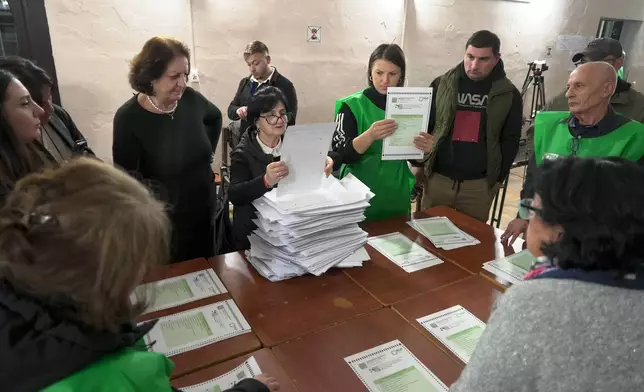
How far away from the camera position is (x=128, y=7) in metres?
3.43

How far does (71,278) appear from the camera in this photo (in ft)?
1.97

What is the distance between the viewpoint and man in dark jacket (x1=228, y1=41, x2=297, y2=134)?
360cm

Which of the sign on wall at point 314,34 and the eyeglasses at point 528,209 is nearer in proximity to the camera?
the eyeglasses at point 528,209

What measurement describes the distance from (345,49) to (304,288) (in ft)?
12.3

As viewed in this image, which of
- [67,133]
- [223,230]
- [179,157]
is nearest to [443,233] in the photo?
[223,230]

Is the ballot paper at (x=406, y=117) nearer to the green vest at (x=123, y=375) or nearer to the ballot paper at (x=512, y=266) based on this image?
the ballot paper at (x=512, y=266)

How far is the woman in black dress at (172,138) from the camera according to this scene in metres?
1.83

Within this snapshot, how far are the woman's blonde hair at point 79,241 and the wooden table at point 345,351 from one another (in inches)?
19.7

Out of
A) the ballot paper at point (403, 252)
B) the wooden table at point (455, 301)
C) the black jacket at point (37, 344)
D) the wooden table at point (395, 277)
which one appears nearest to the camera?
the black jacket at point (37, 344)

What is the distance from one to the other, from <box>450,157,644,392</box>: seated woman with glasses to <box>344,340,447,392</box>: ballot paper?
0.86 ft

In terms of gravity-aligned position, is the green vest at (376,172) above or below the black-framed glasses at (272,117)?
below

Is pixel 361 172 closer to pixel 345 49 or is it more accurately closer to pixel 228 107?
pixel 228 107

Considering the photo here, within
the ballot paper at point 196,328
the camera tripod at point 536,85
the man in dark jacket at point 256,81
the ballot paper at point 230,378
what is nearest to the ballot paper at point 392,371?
the ballot paper at point 230,378

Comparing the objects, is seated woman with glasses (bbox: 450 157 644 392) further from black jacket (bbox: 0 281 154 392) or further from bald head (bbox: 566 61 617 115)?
bald head (bbox: 566 61 617 115)
